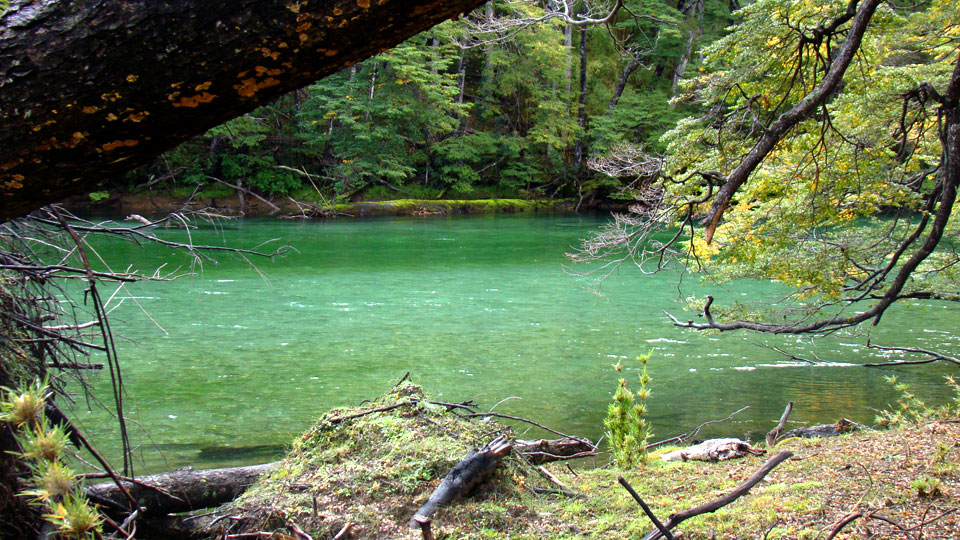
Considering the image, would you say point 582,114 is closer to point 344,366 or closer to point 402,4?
point 344,366

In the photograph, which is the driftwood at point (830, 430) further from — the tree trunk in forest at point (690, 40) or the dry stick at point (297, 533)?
the tree trunk in forest at point (690, 40)

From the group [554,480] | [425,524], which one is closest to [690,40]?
[554,480]

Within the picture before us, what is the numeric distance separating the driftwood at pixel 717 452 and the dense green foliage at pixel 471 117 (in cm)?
Answer: 2148

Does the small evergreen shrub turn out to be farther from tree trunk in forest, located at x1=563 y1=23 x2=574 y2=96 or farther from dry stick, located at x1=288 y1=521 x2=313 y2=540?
tree trunk in forest, located at x1=563 y1=23 x2=574 y2=96

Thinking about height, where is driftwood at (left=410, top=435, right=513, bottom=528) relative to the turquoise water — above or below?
above

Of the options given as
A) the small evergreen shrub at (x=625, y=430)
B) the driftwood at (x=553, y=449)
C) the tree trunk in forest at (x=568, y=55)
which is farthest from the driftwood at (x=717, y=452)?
the tree trunk in forest at (x=568, y=55)

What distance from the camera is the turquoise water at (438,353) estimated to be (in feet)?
22.4

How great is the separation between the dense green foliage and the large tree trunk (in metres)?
25.0

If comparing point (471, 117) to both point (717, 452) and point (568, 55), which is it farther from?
point (717, 452)

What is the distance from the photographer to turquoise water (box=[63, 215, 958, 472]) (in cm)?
682

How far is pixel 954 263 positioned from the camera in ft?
22.1

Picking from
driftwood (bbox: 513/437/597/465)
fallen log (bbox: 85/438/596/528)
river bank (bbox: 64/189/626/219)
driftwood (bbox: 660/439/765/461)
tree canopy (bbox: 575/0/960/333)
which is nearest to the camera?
fallen log (bbox: 85/438/596/528)

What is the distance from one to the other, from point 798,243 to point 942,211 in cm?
368

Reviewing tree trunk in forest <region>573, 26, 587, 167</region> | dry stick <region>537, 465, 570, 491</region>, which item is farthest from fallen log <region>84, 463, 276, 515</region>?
tree trunk in forest <region>573, 26, 587, 167</region>
